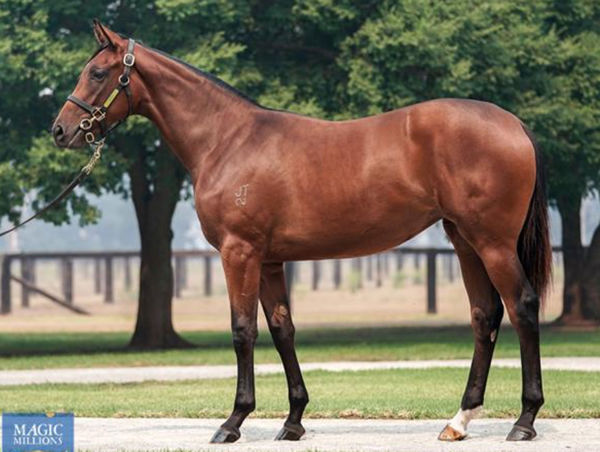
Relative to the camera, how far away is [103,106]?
1270 cm

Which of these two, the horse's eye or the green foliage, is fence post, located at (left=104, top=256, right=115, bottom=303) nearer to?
the green foliage

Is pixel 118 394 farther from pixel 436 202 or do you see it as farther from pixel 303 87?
pixel 303 87

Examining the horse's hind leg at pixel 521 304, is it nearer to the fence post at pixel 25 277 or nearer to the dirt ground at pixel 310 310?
the dirt ground at pixel 310 310

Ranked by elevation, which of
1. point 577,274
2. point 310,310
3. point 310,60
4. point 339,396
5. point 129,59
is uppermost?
point 310,60

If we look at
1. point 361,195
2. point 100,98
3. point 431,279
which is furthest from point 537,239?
point 431,279

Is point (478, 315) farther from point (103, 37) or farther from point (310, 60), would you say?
point (310, 60)

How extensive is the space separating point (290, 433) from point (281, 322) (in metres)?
0.95

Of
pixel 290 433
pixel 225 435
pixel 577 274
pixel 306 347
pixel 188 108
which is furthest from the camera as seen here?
pixel 577 274

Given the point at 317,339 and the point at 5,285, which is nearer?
the point at 317,339

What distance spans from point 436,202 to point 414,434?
6.51 feet

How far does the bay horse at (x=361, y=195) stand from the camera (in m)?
12.3

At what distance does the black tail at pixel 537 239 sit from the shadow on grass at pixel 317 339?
1545cm

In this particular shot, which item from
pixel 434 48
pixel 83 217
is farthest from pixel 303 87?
pixel 83 217

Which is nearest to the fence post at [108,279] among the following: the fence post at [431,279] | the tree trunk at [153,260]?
the fence post at [431,279]
